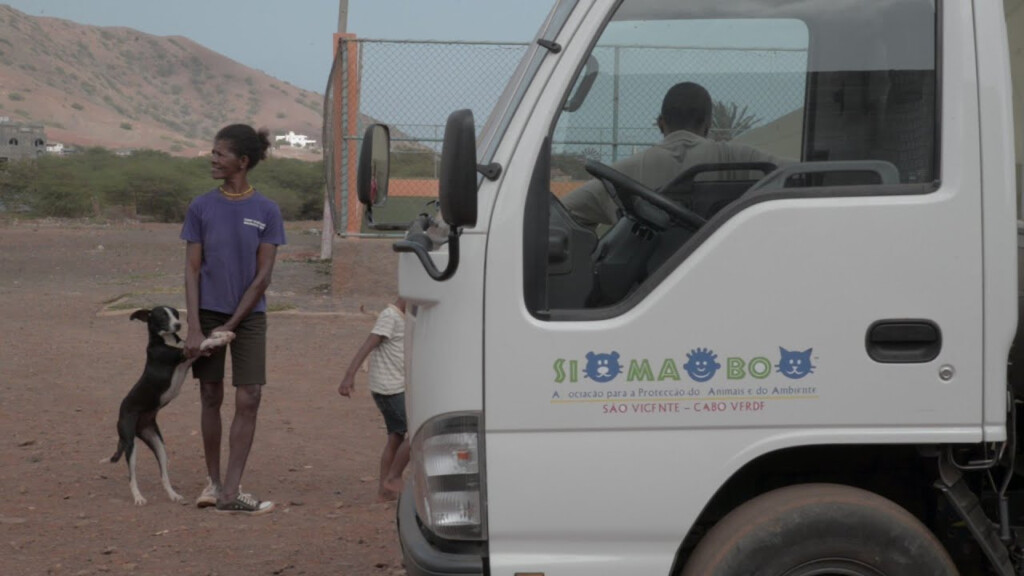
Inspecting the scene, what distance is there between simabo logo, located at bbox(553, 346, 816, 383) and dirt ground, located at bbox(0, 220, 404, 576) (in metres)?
2.56

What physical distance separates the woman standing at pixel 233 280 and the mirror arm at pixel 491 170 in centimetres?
310

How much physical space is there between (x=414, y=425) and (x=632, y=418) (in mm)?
676

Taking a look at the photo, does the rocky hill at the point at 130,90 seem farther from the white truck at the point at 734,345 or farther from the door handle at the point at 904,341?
the door handle at the point at 904,341

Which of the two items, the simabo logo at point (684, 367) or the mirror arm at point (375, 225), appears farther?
the mirror arm at point (375, 225)

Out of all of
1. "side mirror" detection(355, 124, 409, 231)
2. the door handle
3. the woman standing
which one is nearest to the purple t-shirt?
the woman standing

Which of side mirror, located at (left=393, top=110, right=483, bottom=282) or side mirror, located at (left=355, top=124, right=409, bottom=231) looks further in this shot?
side mirror, located at (left=355, top=124, right=409, bottom=231)

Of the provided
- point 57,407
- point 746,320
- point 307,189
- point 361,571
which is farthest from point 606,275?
point 307,189

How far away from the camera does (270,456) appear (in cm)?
Result: 821

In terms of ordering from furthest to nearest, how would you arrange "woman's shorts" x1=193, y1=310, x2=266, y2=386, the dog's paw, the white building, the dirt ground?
the white building, "woman's shorts" x1=193, y1=310, x2=266, y2=386, the dog's paw, the dirt ground

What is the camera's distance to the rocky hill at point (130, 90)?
100 m

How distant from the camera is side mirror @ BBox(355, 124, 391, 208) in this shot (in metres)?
4.24

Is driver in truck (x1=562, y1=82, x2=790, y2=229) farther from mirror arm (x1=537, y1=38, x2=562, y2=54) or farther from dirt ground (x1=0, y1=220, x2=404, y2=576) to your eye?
dirt ground (x1=0, y1=220, x2=404, y2=576)

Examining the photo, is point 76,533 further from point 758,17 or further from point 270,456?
point 758,17

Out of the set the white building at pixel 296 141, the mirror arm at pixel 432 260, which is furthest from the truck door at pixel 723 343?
the white building at pixel 296 141
